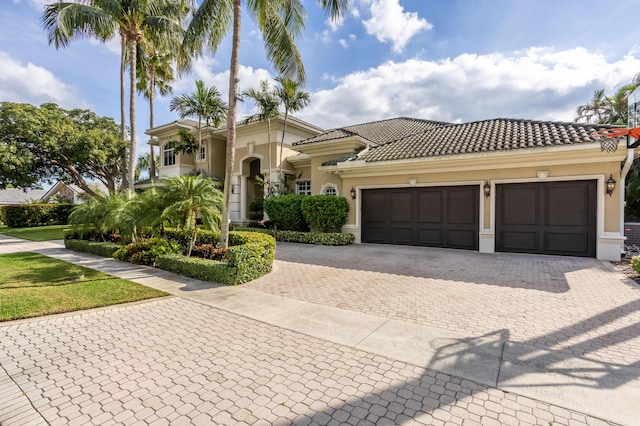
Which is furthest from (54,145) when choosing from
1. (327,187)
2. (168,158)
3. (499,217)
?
(499,217)

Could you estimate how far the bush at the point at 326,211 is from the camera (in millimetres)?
13992

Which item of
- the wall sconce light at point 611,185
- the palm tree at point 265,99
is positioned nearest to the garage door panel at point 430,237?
the wall sconce light at point 611,185

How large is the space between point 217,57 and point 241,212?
12.1 m

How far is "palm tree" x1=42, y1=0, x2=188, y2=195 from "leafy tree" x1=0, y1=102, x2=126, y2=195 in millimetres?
6668

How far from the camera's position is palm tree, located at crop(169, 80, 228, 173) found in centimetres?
1941

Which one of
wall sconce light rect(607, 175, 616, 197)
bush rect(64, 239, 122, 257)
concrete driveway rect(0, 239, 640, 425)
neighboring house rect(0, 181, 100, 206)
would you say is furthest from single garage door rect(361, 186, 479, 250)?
neighboring house rect(0, 181, 100, 206)

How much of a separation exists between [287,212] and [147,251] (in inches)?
283

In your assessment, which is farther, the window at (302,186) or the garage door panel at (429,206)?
the window at (302,186)

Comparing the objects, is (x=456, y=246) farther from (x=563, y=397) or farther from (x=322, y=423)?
(x=322, y=423)

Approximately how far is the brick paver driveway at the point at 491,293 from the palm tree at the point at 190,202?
2.77m

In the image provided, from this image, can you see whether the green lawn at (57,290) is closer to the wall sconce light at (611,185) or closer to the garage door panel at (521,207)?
the garage door panel at (521,207)

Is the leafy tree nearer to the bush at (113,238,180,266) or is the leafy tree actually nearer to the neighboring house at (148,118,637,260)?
the bush at (113,238,180,266)

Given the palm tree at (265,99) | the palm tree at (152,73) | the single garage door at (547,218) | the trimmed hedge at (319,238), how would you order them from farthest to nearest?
the palm tree at (152,73), the palm tree at (265,99), the trimmed hedge at (319,238), the single garage door at (547,218)

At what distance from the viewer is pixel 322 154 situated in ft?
52.5
